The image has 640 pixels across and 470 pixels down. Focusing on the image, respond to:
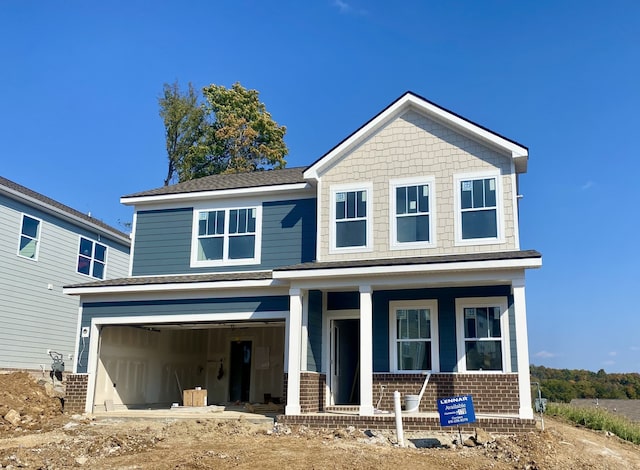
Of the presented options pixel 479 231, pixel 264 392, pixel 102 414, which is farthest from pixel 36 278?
pixel 479 231

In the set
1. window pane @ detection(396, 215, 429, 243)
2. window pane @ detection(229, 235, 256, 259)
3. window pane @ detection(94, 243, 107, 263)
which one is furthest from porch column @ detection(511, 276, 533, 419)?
window pane @ detection(94, 243, 107, 263)

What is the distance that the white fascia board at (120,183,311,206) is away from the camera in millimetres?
16969

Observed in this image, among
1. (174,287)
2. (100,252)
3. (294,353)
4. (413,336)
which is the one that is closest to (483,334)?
(413,336)

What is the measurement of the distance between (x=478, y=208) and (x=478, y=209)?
0.11 feet

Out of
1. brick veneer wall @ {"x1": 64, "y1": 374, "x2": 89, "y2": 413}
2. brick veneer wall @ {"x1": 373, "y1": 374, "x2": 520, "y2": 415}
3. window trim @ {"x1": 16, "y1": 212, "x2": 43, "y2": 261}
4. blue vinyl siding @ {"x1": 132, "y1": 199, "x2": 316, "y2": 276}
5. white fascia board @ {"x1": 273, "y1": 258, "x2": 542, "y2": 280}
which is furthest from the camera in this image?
window trim @ {"x1": 16, "y1": 212, "x2": 43, "y2": 261}

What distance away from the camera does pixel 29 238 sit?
20219 millimetres

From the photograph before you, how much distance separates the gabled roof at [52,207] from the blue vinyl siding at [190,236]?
414cm

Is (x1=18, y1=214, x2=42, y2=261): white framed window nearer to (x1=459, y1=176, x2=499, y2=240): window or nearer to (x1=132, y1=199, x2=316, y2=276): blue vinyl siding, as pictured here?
(x1=132, y1=199, x2=316, y2=276): blue vinyl siding

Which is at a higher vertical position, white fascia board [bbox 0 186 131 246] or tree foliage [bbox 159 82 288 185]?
tree foliage [bbox 159 82 288 185]

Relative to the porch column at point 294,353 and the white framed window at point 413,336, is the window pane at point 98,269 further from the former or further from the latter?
the white framed window at point 413,336

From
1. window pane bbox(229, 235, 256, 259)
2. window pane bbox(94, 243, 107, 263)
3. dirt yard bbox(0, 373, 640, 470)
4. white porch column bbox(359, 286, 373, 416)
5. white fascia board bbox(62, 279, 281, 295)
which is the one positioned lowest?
dirt yard bbox(0, 373, 640, 470)

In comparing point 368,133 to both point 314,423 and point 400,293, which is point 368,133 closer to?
point 400,293

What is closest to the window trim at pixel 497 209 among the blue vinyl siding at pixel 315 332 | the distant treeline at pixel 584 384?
the blue vinyl siding at pixel 315 332

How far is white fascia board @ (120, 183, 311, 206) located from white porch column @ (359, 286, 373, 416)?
4254 millimetres
